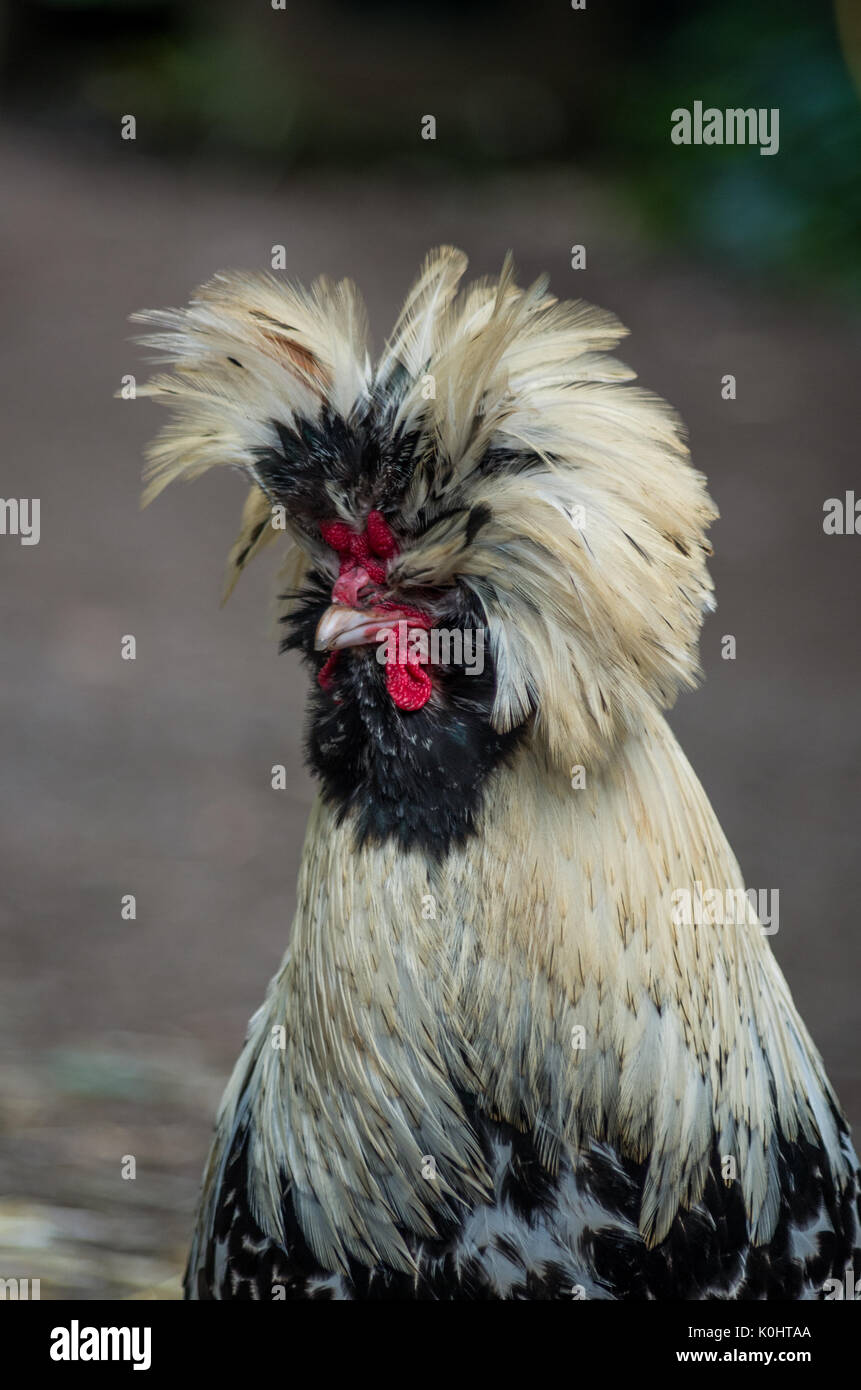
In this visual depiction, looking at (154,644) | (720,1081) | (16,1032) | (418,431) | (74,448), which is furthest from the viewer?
(74,448)

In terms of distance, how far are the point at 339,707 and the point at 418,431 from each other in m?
0.56

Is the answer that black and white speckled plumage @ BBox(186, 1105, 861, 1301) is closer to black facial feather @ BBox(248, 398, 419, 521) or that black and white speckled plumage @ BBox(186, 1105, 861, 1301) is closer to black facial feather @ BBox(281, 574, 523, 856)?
black facial feather @ BBox(281, 574, 523, 856)

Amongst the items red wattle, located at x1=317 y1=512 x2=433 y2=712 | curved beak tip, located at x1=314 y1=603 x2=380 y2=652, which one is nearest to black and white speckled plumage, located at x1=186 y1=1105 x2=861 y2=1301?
red wattle, located at x1=317 y1=512 x2=433 y2=712

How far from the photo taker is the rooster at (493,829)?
2721 mm

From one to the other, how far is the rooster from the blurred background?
2142 mm

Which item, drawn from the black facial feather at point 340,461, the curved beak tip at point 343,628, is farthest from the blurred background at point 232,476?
the black facial feather at point 340,461

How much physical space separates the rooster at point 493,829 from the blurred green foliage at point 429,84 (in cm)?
1127

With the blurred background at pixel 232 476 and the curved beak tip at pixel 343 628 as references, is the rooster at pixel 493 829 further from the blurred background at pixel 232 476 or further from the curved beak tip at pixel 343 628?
the blurred background at pixel 232 476

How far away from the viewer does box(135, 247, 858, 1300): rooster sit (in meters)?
2.72

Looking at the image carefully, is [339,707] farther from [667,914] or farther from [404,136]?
[404,136]

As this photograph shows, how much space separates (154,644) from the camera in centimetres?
930

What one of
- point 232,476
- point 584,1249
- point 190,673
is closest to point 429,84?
point 232,476

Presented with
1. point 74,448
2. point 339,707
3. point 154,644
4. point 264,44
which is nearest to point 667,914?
point 339,707

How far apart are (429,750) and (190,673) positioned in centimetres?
647
